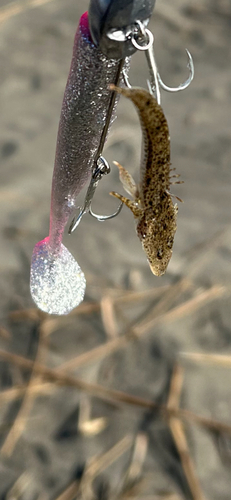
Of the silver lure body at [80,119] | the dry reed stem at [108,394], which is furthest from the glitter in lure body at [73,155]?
the dry reed stem at [108,394]

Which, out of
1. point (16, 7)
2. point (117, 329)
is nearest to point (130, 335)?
point (117, 329)

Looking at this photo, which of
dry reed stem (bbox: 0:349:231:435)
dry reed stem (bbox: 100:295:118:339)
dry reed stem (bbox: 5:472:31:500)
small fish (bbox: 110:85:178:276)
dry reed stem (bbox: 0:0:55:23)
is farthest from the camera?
dry reed stem (bbox: 0:0:55:23)

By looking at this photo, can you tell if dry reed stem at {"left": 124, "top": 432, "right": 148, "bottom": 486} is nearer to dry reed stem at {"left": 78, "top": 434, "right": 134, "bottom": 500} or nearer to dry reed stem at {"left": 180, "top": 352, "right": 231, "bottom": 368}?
dry reed stem at {"left": 78, "top": 434, "right": 134, "bottom": 500}

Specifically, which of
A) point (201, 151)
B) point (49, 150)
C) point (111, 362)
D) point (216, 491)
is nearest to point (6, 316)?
point (111, 362)

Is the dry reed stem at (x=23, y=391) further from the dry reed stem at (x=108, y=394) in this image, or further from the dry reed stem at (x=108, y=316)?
the dry reed stem at (x=108, y=316)

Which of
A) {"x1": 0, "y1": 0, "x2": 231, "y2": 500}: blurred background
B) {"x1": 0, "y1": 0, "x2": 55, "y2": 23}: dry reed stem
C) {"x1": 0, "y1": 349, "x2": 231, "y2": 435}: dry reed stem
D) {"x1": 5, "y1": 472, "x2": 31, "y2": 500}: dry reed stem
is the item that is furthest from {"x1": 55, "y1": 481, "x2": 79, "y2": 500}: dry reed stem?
{"x1": 0, "y1": 0, "x2": 55, "y2": 23}: dry reed stem

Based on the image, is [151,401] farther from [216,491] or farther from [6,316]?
[6,316]
